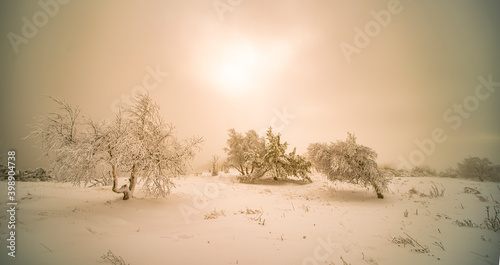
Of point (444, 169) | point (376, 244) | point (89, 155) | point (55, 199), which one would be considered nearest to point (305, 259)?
point (376, 244)

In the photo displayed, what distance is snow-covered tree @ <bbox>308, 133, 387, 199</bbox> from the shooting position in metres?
10.3

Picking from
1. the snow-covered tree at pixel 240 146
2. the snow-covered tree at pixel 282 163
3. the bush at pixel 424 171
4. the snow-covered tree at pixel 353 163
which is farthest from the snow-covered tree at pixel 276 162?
the bush at pixel 424 171

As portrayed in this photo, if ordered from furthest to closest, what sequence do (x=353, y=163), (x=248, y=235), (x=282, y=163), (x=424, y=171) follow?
(x=424, y=171)
(x=282, y=163)
(x=353, y=163)
(x=248, y=235)

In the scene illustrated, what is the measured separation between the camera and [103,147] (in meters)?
7.96

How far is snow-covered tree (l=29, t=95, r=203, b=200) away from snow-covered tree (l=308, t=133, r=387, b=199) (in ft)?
33.6

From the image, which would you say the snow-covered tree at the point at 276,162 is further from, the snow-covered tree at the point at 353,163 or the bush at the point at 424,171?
the bush at the point at 424,171

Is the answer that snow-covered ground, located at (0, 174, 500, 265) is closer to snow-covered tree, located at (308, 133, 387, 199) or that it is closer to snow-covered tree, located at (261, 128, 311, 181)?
snow-covered tree, located at (308, 133, 387, 199)

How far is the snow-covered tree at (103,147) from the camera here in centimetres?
761

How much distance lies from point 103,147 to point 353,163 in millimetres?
14674

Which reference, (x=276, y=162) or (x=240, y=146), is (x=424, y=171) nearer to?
(x=276, y=162)

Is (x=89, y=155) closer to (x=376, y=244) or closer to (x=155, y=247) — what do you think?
(x=155, y=247)

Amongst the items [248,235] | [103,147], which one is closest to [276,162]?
[248,235]

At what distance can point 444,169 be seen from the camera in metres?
20.6

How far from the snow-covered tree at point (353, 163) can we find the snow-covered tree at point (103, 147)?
1023cm
